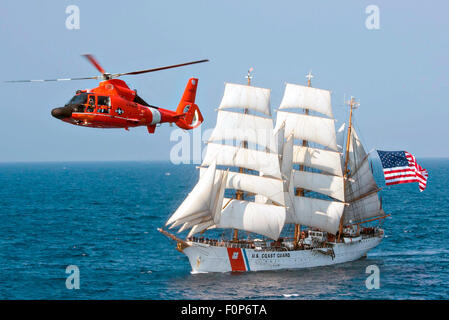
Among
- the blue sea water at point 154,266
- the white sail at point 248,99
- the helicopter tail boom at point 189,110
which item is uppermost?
the white sail at point 248,99

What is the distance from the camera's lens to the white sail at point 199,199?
57031 mm

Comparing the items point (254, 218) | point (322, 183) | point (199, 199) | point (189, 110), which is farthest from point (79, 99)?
point (322, 183)

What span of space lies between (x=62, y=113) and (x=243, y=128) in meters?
33.5

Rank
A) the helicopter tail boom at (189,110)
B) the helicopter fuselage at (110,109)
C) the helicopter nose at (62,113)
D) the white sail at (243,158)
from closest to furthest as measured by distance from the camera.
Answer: the helicopter nose at (62,113) < the helicopter fuselage at (110,109) < the helicopter tail boom at (189,110) < the white sail at (243,158)

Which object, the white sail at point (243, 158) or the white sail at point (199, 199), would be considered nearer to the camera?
the white sail at point (199, 199)

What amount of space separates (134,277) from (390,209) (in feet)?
230

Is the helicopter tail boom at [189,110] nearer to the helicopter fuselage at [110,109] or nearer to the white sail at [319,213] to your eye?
the helicopter fuselage at [110,109]

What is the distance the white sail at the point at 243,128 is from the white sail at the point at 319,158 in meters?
7.12

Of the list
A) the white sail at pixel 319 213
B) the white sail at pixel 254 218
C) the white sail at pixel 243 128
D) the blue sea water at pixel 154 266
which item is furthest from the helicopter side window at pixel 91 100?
the white sail at pixel 319 213

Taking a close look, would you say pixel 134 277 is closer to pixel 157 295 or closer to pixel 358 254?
pixel 157 295

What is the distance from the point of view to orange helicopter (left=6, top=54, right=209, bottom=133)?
2880cm

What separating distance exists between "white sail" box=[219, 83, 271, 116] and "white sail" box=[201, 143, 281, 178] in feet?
14.4

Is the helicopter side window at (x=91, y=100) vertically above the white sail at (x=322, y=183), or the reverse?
the helicopter side window at (x=91, y=100)
